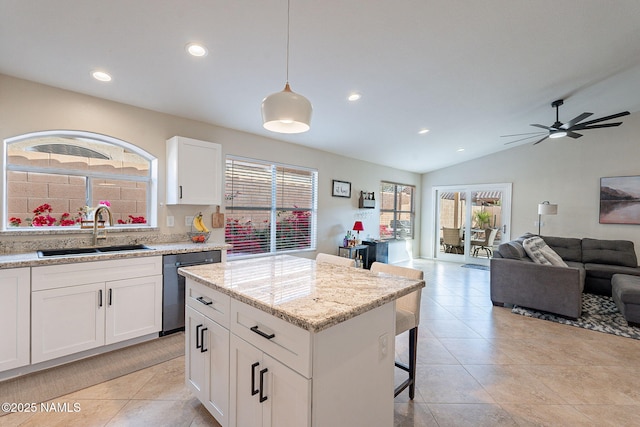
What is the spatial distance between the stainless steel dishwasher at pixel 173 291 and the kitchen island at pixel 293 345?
116 cm

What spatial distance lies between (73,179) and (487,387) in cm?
420

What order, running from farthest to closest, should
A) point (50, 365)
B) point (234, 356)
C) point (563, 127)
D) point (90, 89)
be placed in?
point (563, 127) < point (90, 89) < point (50, 365) < point (234, 356)

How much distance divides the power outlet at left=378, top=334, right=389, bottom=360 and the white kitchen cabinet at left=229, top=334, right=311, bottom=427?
473 millimetres

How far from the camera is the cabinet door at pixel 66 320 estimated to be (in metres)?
2.17

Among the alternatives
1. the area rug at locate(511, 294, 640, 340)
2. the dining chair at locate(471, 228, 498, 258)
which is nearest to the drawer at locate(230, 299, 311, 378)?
the area rug at locate(511, 294, 640, 340)

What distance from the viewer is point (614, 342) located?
2.87 metres

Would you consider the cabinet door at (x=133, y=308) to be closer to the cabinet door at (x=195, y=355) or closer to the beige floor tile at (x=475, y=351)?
the cabinet door at (x=195, y=355)

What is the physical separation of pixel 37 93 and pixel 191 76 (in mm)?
1373

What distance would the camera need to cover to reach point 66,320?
2.28m

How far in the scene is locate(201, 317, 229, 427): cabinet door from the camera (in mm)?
1516

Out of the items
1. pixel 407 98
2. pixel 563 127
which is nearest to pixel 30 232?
pixel 407 98

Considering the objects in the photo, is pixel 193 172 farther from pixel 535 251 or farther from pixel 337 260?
pixel 535 251

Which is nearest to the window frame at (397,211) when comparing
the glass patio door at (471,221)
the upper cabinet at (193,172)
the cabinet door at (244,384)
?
the glass patio door at (471,221)

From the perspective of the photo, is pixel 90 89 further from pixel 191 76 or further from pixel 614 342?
pixel 614 342
